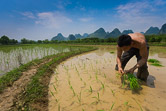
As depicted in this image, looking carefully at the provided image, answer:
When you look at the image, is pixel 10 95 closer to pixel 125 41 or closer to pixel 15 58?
pixel 125 41

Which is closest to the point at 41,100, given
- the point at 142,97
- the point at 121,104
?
the point at 121,104

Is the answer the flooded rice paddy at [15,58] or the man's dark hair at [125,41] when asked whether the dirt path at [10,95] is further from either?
the man's dark hair at [125,41]

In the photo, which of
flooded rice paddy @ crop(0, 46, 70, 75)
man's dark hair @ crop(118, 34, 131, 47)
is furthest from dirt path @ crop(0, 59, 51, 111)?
man's dark hair @ crop(118, 34, 131, 47)

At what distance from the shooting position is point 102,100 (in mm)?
1820

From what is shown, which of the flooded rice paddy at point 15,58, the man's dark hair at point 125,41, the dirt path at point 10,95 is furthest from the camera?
the flooded rice paddy at point 15,58

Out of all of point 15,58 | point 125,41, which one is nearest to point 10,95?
point 125,41

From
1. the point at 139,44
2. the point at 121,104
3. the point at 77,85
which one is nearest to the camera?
the point at 121,104

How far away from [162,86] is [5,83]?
4.44 m

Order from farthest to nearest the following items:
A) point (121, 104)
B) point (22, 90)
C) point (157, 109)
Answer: point (22, 90) → point (121, 104) → point (157, 109)

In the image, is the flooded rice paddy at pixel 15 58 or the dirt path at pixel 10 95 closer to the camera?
the dirt path at pixel 10 95

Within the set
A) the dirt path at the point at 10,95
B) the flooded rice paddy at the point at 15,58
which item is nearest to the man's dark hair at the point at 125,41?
the dirt path at the point at 10,95

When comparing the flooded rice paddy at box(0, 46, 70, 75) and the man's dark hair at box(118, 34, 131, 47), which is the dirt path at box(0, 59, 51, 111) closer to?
the flooded rice paddy at box(0, 46, 70, 75)

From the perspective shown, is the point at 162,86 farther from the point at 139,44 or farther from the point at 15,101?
the point at 15,101

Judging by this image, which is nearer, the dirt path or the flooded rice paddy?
the dirt path
